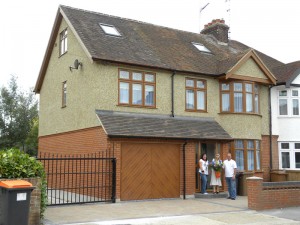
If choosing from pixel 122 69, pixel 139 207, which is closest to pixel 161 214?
pixel 139 207

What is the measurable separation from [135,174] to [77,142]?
3.95 metres

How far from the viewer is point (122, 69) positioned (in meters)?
17.0

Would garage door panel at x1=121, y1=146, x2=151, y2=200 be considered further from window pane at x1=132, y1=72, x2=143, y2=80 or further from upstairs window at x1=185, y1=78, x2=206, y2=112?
upstairs window at x1=185, y1=78, x2=206, y2=112

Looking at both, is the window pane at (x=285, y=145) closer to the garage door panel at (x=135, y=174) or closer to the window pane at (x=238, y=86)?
the window pane at (x=238, y=86)

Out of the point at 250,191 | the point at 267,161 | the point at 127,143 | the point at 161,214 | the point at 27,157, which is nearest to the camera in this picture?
the point at 27,157

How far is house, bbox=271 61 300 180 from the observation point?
21188 mm

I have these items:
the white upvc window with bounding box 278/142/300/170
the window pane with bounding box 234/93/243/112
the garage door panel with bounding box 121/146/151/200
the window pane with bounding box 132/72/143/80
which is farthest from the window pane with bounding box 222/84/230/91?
the garage door panel with bounding box 121/146/151/200

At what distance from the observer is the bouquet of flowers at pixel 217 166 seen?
16.6 meters

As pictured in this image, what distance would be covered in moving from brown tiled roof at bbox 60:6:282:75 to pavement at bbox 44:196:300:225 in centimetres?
619

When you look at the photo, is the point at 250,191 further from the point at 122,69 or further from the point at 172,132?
the point at 122,69

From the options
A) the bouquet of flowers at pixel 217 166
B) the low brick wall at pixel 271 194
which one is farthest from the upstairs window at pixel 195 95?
the low brick wall at pixel 271 194

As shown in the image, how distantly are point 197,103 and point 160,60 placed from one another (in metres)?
2.68

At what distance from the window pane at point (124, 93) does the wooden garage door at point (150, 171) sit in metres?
2.29

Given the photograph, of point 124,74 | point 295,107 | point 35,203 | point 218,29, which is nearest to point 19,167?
point 35,203
